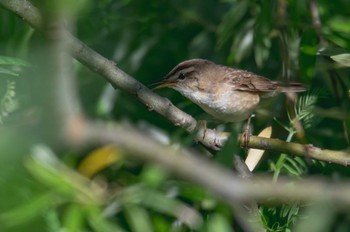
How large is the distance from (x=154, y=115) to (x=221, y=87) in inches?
19.9

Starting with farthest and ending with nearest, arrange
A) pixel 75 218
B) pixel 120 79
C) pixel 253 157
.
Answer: pixel 253 157 < pixel 120 79 < pixel 75 218

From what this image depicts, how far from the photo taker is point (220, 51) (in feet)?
15.0

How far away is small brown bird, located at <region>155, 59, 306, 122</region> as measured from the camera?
3.55 metres

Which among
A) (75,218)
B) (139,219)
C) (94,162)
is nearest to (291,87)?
(94,162)

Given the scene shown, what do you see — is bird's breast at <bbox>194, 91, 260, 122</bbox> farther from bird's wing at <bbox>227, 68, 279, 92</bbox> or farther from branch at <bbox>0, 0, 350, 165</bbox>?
branch at <bbox>0, 0, 350, 165</bbox>

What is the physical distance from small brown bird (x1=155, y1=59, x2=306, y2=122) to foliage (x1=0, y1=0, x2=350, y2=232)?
0.09 m

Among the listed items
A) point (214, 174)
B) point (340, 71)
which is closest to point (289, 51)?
point (340, 71)

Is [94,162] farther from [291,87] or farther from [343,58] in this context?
[291,87]

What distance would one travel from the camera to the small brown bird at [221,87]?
355cm

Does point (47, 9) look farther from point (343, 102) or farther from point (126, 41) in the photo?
point (126, 41)

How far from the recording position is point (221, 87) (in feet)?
12.8

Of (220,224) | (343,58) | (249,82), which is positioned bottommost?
(249,82)

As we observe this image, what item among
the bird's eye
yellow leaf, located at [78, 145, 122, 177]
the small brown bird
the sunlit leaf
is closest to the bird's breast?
the small brown bird

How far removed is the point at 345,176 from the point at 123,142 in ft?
8.82
